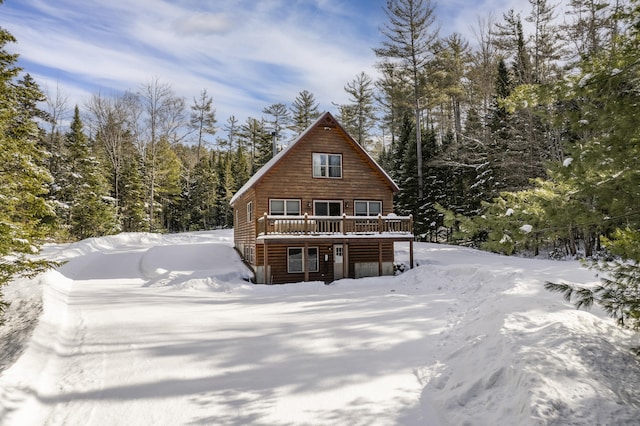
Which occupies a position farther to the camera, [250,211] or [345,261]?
[250,211]

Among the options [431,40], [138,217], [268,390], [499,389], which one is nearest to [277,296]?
[268,390]

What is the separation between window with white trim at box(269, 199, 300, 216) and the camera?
60.4ft

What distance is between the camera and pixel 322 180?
756 inches

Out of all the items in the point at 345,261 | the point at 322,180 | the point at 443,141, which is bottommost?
the point at 345,261

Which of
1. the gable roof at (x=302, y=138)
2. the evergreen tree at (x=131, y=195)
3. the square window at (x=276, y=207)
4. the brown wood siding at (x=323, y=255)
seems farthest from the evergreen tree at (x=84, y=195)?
the brown wood siding at (x=323, y=255)

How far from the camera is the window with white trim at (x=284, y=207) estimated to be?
18422 mm

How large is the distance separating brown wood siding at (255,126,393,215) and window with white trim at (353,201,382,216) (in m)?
0.23

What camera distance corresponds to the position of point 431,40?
2975cm

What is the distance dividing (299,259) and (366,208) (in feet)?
15.7

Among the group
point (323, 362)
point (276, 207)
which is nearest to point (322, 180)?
point (276, 207)

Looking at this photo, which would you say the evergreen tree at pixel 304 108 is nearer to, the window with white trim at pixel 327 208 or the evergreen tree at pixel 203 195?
the evergreen tree at pixel 203 195

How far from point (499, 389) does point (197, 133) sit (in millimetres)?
47148

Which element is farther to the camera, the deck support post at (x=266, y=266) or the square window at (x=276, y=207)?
the square window at (x=276, y=207)

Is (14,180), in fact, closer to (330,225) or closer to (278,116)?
(330,225)
